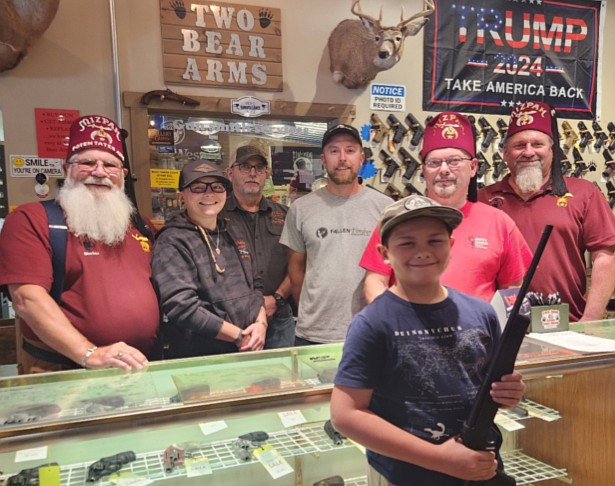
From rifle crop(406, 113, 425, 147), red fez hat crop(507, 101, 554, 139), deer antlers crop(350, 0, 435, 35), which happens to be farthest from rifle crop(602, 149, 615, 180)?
red fez hat crop(507, 101, 554, 139)

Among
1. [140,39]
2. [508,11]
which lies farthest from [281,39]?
[508,11]

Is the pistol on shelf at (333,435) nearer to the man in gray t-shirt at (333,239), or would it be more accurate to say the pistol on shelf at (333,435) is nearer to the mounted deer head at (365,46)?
the man in gray t-shirt at (333,239)

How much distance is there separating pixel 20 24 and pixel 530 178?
136 inches

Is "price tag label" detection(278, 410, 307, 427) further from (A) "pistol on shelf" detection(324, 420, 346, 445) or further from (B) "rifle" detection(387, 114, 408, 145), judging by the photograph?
(B) "rifle" detection(387, 114, 408, 145)

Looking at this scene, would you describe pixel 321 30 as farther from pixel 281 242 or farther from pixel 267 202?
pixel 281 242

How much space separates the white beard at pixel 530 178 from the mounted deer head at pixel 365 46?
1811mm

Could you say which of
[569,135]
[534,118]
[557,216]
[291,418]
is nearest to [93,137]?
[291,418]

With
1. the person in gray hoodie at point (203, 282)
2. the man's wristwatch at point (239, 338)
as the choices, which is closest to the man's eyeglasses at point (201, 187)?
the person in gray hoodie at point (203, 282)

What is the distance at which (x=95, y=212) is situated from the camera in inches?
84.4

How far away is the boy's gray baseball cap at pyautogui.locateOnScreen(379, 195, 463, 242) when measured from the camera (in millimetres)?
1176

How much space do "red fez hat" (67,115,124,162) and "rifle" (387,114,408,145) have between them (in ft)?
9.58

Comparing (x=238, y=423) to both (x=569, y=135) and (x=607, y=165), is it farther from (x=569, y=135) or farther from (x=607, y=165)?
(x=607, y=165)

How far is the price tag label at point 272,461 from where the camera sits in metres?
1.65

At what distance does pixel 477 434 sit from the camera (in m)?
1.10
